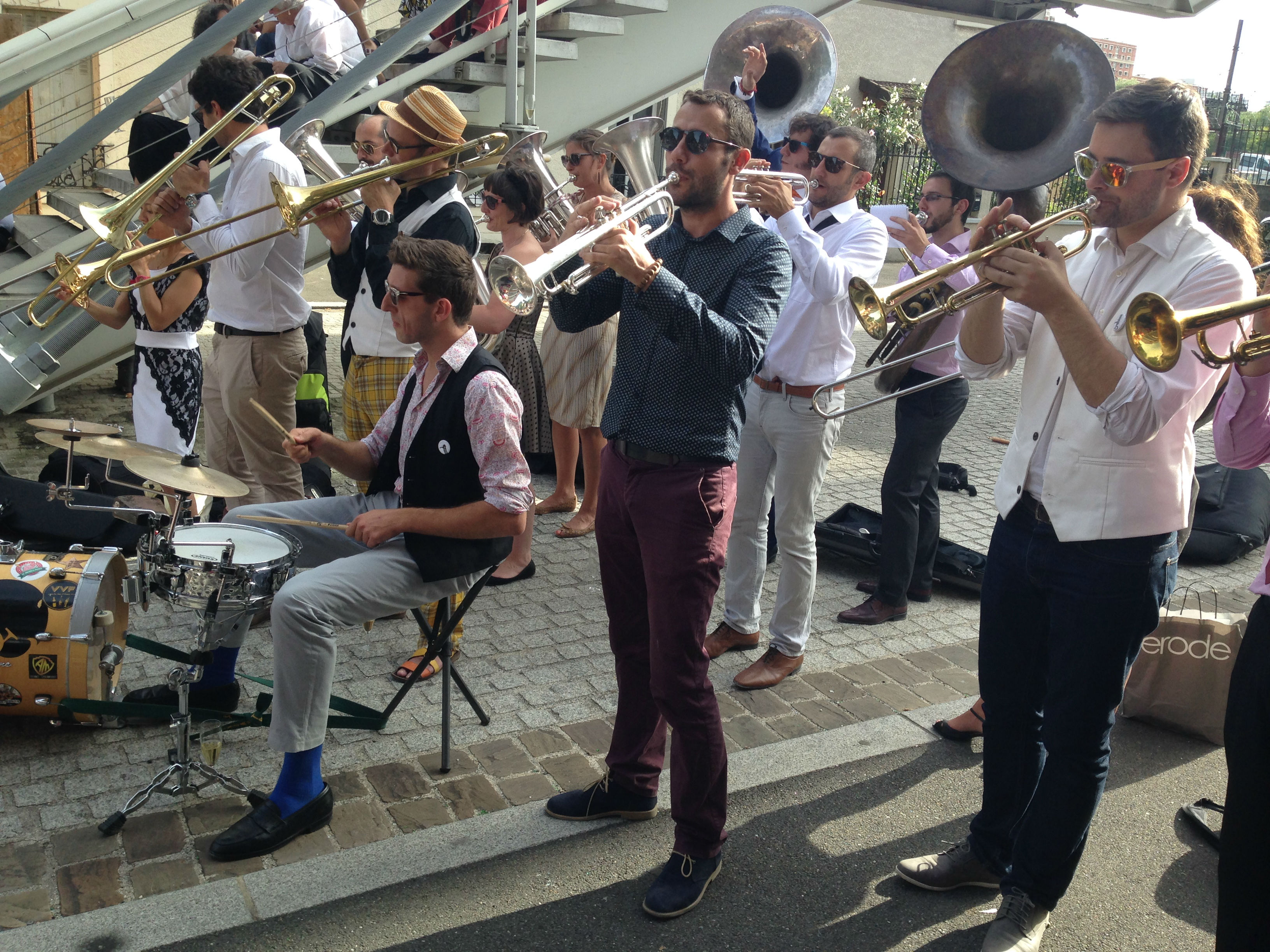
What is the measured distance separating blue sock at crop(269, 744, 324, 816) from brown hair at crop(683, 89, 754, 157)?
2155mm

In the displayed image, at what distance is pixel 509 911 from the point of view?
308cm

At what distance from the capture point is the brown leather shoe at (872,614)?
525cm

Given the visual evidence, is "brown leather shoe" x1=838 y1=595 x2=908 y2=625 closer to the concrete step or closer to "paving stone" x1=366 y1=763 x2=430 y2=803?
"paving stone" x1=366 y1=763 x2=430 y2=803

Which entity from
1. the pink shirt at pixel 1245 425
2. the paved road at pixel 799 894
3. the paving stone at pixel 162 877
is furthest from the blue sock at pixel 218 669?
the pink shirt at pixel 1245 425

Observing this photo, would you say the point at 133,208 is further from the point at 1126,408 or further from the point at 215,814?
the point at 1126,408

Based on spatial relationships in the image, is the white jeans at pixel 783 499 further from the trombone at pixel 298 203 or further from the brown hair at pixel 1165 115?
the brown hair at pixel 1165 115

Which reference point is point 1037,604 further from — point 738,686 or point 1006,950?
point 738,686

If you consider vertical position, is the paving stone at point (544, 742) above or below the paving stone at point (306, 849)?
below

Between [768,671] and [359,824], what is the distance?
183 cm

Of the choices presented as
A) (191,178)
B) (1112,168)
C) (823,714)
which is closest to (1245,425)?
(1112,168)

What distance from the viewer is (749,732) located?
4172 millimetres

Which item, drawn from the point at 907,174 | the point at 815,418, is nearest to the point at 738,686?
the point at 815,418

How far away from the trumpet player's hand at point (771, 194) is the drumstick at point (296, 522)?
179 centimetres

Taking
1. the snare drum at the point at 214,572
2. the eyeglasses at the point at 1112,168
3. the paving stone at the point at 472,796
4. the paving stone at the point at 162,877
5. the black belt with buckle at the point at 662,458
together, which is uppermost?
the eyeglasses at the point at 1112,168
